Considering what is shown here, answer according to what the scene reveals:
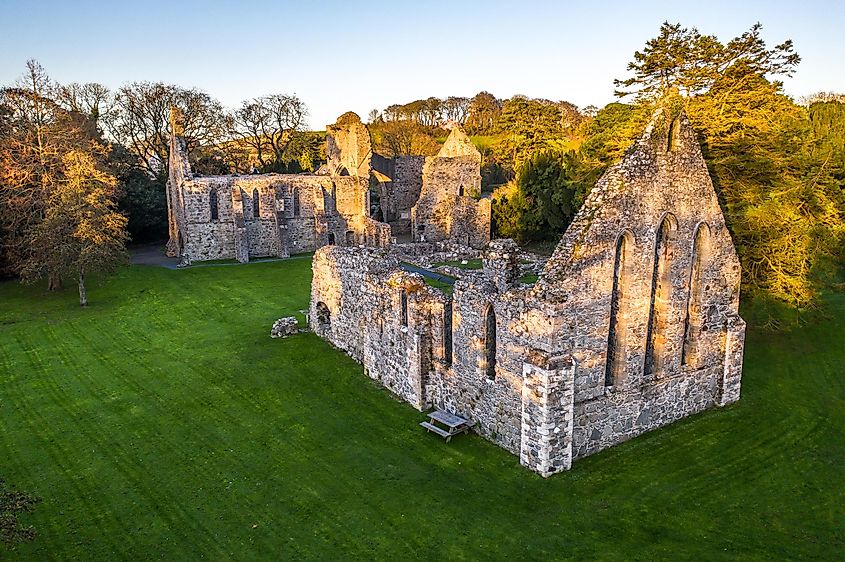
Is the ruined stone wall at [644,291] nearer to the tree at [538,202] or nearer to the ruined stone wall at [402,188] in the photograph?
the tree at [538,202]

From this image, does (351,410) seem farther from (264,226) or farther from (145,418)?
(264,226)

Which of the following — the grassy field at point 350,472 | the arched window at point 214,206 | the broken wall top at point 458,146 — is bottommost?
the grassy field at point 350,472

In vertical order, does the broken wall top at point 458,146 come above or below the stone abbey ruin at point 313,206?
above

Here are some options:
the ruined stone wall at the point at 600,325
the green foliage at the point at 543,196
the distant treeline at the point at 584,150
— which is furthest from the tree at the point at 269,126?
the ruined stone wall at the point at 600,325

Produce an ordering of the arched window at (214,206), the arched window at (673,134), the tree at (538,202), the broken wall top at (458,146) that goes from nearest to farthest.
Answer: the arched window at (673,134)
the tree at (538,202)
the arched window at (214,206)
the broken wall top at (458,146)

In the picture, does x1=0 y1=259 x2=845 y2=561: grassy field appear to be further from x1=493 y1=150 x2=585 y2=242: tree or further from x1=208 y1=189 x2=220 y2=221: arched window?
x1=208 y1=189 x2=220 y2=221: arched window

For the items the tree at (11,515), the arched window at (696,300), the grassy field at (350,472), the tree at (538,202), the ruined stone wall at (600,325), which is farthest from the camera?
the tree at (538,202)

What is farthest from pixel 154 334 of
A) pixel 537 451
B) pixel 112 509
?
pixel 537 451
